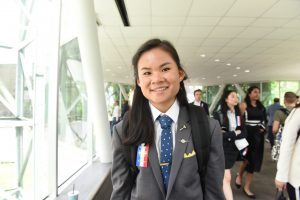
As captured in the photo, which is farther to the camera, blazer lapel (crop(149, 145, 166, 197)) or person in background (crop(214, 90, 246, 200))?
person in background (crop(214, 90, 246, 200))

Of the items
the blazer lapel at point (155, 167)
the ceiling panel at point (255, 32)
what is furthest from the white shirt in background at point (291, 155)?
the ceiling panel at point (255, 32)

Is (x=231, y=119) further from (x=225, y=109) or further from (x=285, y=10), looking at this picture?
(x=285, y=10)

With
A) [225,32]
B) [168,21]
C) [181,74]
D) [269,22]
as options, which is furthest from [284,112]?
[181,74]

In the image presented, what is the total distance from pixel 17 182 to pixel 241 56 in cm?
766

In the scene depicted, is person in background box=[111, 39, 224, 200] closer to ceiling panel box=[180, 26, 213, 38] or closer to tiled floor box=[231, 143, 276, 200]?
tiled floor box=[231, 143, 276, 200]

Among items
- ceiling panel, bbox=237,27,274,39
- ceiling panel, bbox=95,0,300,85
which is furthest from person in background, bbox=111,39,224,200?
ceiling panel, bbox=237,27,274,39

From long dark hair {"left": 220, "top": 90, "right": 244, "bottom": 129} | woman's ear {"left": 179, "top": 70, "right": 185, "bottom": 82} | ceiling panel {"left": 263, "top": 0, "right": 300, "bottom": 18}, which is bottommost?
long dark hair {"left": 220, "top": 90, "right": 244, "bottom": 129}

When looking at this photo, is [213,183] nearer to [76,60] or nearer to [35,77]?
[35,77]

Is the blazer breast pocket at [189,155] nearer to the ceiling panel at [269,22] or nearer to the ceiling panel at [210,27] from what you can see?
the ceiling panel at [210,27]

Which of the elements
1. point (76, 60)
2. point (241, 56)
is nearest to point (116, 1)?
point (76, 60)

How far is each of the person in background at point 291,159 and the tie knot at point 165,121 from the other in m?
1.31

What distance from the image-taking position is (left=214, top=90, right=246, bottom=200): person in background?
3.32 m

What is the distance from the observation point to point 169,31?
5660mm

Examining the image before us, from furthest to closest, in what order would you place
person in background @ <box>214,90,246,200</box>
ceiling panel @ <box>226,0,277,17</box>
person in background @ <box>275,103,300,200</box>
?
1. ceiling panel @ <box>226,0,277,17</box>
2. person in background @ <box>214,90,246,200</box>
3. person in background @ <box>275,103,300,200</box>
